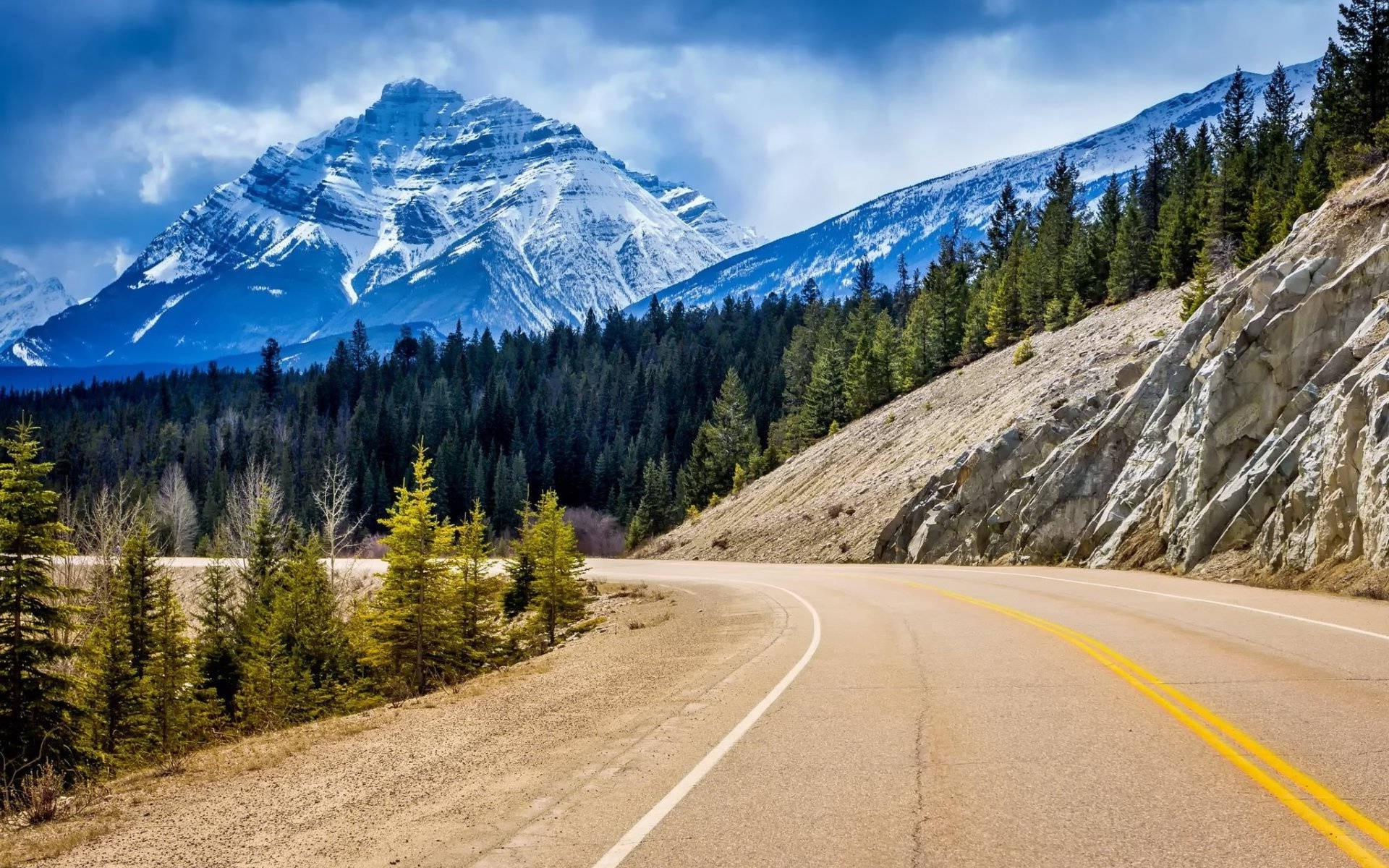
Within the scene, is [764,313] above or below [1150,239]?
above

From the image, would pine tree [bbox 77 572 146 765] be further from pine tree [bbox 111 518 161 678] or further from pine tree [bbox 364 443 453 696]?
pine tree [bbox 364 443 453 696]

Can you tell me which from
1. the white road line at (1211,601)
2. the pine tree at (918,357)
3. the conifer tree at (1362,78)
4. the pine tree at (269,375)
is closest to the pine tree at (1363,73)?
the conifer tree at (1362,78)

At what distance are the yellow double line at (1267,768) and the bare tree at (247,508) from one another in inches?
1232

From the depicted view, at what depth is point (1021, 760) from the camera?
5.96 metres

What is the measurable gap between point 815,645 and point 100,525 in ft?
141

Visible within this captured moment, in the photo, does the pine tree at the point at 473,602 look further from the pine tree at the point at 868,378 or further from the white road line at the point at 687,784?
the pine tree at the point at 868,378

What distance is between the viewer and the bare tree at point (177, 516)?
73.8 meters

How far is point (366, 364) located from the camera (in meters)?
175

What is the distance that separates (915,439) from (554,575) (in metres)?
26.5

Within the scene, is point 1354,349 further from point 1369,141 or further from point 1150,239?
point 1150,239

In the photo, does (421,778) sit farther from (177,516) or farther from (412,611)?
(177,516)

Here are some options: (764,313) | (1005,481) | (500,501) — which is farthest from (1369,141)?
(764,313)

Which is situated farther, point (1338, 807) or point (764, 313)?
point (764, 313)

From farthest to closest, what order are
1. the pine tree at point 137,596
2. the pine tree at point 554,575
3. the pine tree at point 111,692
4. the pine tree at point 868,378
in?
the pine tree at point 868,378 → the pine tree at point 554,575 → the pine tree at point 137,596 → the pine tree at point 111,692
